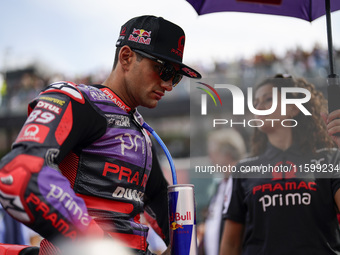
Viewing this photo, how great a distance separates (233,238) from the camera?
3.73 meters

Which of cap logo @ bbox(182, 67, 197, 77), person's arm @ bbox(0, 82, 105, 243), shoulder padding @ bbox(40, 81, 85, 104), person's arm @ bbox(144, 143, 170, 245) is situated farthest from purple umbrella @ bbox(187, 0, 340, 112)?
person's arm @ bbox(0, 82, 105, 243)

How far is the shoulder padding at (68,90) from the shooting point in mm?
2002

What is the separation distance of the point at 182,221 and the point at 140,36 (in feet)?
3.28

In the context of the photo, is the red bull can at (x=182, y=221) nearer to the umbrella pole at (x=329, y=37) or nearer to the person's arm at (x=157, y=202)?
the person's arm at (x=157, y=202)

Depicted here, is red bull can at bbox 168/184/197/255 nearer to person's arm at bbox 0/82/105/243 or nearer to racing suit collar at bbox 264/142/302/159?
person's arm at bbox 0/82/105/243

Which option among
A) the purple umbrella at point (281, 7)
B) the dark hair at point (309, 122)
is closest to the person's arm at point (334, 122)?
the purple umbrella at point (281, 7)

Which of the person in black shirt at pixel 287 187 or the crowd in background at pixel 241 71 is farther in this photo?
the crowd in background at pixel 241 71

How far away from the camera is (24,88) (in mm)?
24234

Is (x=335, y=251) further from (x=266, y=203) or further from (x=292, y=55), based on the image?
(x=292, y=55)

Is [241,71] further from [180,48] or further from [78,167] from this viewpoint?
[78,167]

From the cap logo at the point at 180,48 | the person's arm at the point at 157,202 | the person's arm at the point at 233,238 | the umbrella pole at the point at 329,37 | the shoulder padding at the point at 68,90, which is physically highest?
the umbrella pole at the point at 329,37

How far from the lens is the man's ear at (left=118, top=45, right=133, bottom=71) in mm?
2451

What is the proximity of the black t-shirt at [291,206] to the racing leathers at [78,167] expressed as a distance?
1413mm

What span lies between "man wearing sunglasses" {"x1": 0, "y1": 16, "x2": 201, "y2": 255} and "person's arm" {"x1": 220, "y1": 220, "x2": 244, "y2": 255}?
3.30 feet
